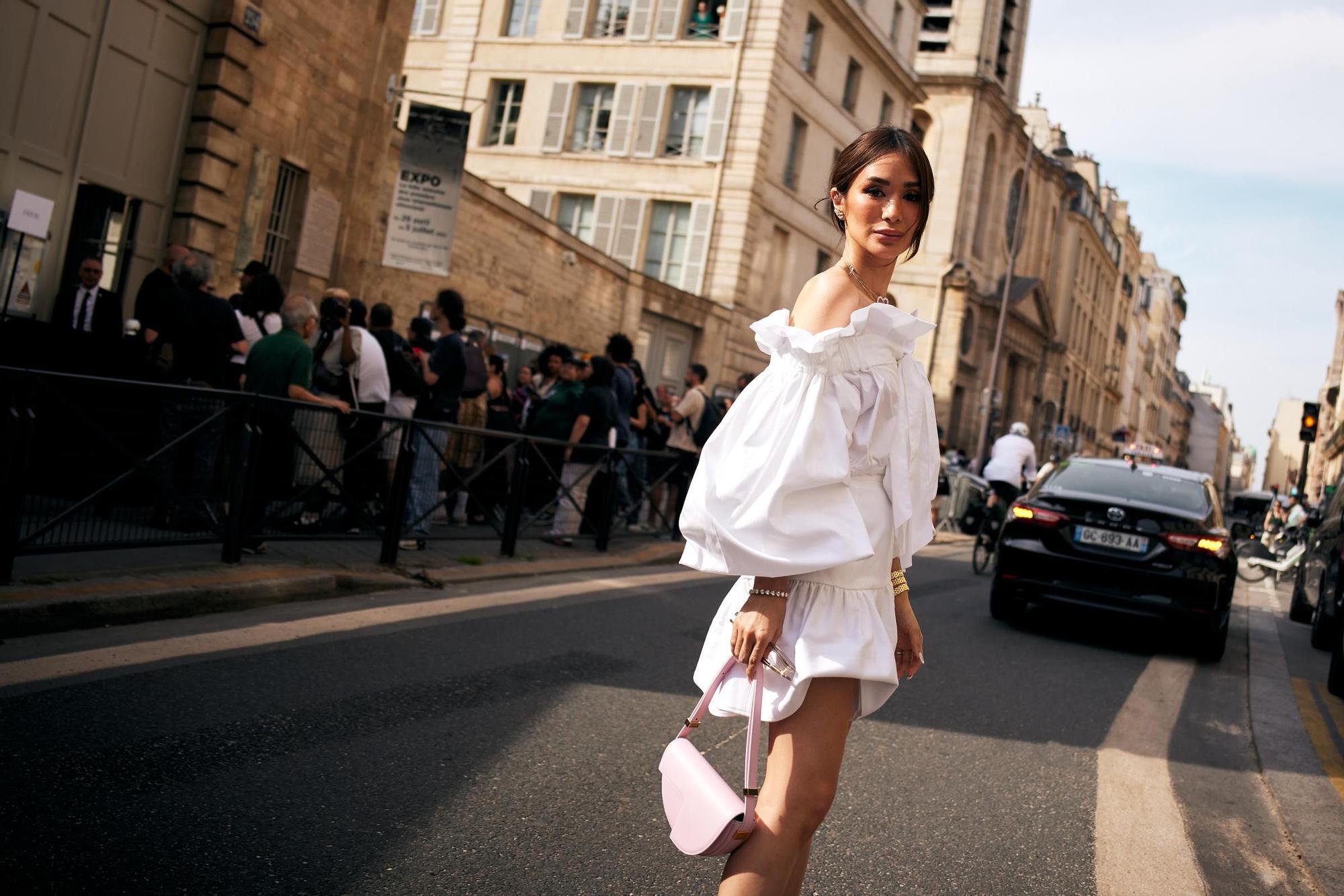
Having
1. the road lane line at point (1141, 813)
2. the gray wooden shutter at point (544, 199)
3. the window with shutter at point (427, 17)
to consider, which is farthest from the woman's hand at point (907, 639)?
the window with shutter at point (427, 17)

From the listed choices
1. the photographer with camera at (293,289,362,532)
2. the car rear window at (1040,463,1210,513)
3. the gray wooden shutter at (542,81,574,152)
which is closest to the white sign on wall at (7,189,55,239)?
the photographer with camera at (293,289,362,532)

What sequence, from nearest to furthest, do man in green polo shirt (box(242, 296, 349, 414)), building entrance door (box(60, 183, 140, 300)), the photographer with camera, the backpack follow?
the photographer with camera → man in green polo shirt (box(242, 296, 349, 414)) → building entrance door (box(60, 183, 140, 300)) → the backpack

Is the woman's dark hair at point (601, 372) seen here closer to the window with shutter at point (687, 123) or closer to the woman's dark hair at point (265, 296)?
the woman's dark hair at point (265, 296)

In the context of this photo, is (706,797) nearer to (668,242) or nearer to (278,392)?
(278,392)

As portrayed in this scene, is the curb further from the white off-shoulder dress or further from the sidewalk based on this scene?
the sidewalk

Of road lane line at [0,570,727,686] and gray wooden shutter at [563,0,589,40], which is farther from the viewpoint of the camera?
gray wooden shutter at [563,0,589,40]

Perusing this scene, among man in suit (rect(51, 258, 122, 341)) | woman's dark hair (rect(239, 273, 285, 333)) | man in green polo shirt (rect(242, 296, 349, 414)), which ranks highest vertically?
woman's dark hair (rect(239, 273, 285, 333))

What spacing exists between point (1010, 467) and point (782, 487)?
12238 millimetres

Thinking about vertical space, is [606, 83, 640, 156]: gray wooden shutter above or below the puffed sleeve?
above

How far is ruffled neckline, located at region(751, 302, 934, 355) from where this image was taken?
2.34 meters

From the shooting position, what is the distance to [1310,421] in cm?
2314

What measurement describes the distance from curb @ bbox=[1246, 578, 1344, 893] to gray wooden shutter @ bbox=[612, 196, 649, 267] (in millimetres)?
22911

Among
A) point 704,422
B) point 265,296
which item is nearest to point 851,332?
point 265,296

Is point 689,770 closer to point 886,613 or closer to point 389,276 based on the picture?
point 886,613
